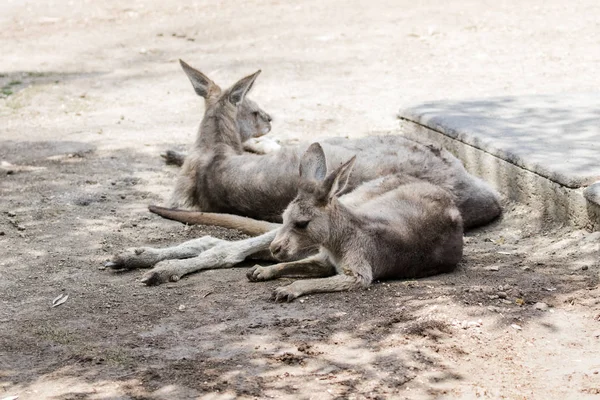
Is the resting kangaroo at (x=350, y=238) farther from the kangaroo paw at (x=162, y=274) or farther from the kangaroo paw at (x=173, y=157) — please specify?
the kangaroo paw at (x=173, y=157)

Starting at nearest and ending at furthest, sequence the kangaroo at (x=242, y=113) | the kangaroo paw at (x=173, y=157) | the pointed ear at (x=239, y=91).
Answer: the pointed ear at (x=239, y=91) < the kangaroo at (x=242, y=113) < the kangaroo paw at (x=173, y=157)

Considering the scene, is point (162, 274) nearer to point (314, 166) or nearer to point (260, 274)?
point (260, 274)

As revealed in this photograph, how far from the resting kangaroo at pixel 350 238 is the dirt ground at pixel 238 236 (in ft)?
0.35

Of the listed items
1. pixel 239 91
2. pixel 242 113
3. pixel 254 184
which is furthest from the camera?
pixel 242 113

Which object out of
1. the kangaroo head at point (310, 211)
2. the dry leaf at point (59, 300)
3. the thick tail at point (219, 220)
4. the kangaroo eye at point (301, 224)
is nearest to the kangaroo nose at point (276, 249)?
the kangaroo head at point (310, 211)

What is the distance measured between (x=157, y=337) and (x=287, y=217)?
1020 millimetres

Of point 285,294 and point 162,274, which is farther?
point 162,274

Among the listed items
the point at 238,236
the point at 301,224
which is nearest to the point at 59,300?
the point at 301,224

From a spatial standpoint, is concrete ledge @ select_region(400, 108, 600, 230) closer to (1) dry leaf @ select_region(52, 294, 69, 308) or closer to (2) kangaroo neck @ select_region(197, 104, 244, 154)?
(2) kangaroo neck @ select_region(197, 104, 244, 154)

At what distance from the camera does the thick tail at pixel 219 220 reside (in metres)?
5.98

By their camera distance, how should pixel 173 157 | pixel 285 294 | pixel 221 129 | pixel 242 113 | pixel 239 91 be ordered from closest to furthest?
pixel 285 294 → pixel 221 129 → pixel 239 91 → pixel 242 113 → pixel 173 157

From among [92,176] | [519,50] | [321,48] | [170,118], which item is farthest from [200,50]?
[92,176]

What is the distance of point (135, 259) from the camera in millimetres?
5477

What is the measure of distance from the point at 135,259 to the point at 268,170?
122cm
